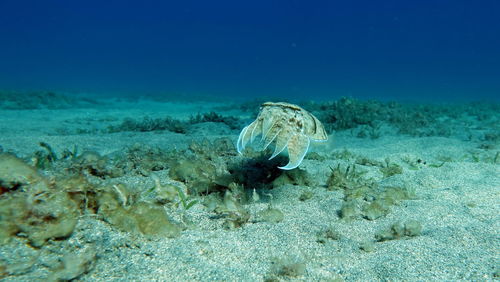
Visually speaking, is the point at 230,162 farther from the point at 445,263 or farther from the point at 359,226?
the point at 445,263

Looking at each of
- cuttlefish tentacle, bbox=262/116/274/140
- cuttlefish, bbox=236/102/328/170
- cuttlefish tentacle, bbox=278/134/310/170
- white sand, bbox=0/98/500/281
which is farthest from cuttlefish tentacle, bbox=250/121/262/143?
white sand, bbox=0/98/500/281

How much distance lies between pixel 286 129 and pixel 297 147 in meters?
0.22

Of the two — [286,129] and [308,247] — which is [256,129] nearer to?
[286,129]

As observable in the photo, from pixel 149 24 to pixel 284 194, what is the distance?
7139 inches

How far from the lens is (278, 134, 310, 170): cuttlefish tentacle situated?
116 inches

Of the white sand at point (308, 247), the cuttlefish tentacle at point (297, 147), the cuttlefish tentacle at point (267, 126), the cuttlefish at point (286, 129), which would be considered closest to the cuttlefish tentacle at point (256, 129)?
the cuttlefish at point (286, 129)

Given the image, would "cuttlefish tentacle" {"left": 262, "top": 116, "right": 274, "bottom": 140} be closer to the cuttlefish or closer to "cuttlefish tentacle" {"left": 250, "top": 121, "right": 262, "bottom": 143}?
the cuttlefish

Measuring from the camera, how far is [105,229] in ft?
8.89

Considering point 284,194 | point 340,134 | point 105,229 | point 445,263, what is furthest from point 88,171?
point 340,134

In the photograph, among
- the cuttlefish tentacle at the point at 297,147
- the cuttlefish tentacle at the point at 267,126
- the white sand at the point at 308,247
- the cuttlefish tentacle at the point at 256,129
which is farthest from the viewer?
the cuttlefish tentacle at the point at 256,129

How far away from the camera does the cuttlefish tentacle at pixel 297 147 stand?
9.63ft

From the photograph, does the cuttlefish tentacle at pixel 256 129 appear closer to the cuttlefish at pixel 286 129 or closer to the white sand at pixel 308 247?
the cuttlefish at pixel 286 129

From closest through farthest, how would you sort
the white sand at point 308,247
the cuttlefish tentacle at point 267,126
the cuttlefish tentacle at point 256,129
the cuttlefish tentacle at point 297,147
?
the white sand at point 308,247
the cuttlefish tentacle at point 297,147
the cuttlefish tentacle at point 267,126
the cuttlefish tentacle at point 256,129

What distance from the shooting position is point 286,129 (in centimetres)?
309
